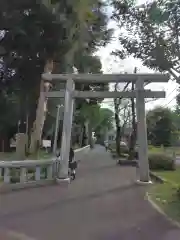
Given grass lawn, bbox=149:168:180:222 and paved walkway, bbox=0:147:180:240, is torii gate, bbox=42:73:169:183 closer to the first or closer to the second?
grass lawn, bbox=149:168:180:222

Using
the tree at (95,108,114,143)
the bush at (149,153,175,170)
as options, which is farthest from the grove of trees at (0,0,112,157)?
the tree at (95,108,114,143)

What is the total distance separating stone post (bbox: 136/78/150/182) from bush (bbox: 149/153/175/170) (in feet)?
23.4

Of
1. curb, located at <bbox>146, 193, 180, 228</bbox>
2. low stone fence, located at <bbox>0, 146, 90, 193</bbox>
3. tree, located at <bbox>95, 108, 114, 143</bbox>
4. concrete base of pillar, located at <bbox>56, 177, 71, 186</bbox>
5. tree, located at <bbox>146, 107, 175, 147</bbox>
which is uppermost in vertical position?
tree, located at <bbox>95, 108, 114, 143</bbox>

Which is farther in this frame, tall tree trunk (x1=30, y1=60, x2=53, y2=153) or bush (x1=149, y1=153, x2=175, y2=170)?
bush (x1=149, y1=153, x2=175, y2=170)

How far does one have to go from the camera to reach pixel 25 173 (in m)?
14.0

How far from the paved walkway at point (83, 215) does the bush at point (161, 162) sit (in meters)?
8.98

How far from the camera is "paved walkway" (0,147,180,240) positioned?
7.27 metres

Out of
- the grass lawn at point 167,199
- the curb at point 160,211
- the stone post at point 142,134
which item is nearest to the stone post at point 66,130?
the stone post at point 142,134

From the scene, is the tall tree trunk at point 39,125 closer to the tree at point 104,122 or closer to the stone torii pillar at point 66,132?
the stone torii pillar at point 66,132

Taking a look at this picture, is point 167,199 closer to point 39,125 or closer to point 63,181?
point 63,181

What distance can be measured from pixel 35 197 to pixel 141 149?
5354 mm

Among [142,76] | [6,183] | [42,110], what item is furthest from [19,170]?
[42,110]

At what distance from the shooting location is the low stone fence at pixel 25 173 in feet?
43.7

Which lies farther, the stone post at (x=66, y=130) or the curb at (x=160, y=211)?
the stone post at (x=66, y=130)
